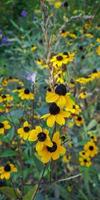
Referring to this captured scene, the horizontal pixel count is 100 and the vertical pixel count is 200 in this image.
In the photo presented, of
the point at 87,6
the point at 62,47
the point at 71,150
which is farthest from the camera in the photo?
the point at 87,6

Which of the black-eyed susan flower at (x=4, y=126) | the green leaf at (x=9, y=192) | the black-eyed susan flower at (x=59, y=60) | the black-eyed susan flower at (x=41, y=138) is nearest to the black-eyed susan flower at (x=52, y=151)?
the black-eyed susan flower at (x=41, y=138)

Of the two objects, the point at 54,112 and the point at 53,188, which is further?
the point at 53,188

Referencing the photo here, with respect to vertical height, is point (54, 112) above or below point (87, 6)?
below

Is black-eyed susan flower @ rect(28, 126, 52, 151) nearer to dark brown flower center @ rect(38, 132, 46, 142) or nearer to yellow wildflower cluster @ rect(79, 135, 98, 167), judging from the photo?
dark brown flower center @ rect(38, 132, 46, 142)

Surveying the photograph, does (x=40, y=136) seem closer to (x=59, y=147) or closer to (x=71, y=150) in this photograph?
(x=59, y=147)

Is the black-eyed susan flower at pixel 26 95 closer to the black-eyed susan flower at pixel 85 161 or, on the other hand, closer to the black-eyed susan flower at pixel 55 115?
the black-eyed susan flower at pixel 85 161

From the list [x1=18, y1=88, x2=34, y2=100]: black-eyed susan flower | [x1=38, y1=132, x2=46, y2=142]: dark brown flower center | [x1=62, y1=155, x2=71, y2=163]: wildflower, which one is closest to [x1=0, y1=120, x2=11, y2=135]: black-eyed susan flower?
[x1=18, y1=88, x2=34, y2=100]: black-eyed susan flower

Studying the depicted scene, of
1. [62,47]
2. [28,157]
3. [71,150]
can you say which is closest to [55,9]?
[62,47]

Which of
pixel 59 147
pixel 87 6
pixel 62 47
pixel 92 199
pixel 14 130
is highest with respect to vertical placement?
pixel 87 6

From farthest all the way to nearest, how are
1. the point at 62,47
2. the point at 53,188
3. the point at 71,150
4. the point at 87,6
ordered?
the point at 87,6 < the point at 62,47 < the point at 71,150 < the point at 53,188

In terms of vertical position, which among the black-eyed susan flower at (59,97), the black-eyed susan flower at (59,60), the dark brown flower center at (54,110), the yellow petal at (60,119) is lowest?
the yellow petal at (60,119)

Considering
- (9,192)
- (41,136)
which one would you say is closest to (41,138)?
(41,136)
